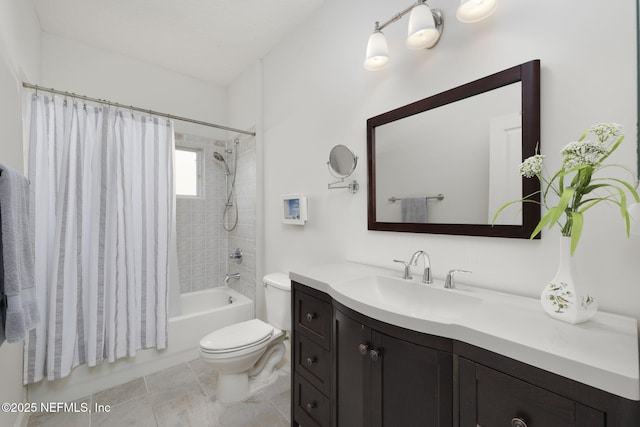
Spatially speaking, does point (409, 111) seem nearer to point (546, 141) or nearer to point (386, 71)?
point (386, 71)

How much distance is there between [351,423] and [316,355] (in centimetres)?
31

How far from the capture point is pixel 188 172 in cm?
301

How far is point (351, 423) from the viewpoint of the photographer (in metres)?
1.10

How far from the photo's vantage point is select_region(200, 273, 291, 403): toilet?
5.49ft

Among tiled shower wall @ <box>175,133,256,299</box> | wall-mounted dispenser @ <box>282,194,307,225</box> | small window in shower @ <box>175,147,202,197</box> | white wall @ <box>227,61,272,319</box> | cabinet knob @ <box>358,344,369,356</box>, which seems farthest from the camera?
small window in shower @ <box>175,147,202,197</box>


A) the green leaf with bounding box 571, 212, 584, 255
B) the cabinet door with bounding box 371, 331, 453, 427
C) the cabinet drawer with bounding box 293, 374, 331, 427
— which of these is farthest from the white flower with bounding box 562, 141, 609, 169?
the cabinet drawer with bounding box 293, 374, 331, 427

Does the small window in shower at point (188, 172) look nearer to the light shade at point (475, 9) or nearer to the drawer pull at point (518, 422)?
the light shade at point (475, 9)

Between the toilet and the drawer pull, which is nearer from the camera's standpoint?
the drawer pull

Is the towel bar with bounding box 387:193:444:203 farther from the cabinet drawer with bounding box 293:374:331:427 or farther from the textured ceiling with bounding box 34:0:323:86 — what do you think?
the textured ceiling with bounding box 34:0:323:86

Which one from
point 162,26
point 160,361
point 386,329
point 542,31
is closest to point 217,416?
point 160,361

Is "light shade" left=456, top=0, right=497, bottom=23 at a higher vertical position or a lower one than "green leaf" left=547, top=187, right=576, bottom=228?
higher

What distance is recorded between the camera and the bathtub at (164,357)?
1784 millimetres

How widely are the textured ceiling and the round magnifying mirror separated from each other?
113 centimetres

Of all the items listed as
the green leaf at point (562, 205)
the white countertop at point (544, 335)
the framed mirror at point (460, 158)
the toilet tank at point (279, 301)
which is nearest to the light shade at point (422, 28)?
the framed mirror at point (460, 158)
